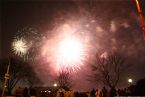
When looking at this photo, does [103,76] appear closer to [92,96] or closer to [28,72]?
[28,72]

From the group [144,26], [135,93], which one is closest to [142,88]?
[135,93]

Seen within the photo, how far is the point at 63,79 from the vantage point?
261 ft

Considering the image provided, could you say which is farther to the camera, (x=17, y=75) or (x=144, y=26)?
(x=17, y=75)

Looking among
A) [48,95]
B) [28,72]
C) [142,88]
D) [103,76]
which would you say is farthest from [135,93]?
[28,72]

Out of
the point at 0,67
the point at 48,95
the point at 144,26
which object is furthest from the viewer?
the point at 0,67

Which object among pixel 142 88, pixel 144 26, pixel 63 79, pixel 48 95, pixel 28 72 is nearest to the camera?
pixel 142 88

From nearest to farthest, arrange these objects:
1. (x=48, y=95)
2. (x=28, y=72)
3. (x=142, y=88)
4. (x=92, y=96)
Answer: (x=142, y=88), (x=92, y=96), (x=48, y=95), (x=28, y=72)

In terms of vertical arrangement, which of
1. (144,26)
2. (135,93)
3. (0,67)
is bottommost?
(135,93)

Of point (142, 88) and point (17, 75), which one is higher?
point (17, 75)

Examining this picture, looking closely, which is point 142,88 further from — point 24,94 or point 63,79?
point 63,79

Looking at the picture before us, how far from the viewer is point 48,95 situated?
114 feet

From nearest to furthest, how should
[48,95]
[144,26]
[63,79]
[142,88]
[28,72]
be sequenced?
[142,88] → [144,26] → [48,95] → [28,72] → [63,79]

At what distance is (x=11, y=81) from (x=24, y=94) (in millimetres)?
35267

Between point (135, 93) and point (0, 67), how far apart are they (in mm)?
54709
